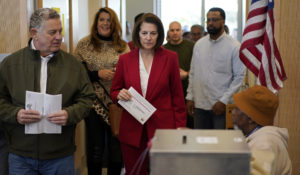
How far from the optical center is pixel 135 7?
44.6ft

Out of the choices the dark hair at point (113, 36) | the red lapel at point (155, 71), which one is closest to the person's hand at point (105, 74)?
the dark hair at point (113, 36)

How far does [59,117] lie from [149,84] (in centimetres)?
80

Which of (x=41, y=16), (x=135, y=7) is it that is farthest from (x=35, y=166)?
(x=135, y=7)

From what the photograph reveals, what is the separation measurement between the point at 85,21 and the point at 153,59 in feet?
8.92

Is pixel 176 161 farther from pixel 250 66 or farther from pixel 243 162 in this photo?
pixel 250 66

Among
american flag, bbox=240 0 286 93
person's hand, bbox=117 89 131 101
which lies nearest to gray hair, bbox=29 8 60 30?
person's hand, bbox=117 89 131 101

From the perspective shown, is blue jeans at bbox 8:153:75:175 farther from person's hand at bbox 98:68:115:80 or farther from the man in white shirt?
the man in white shirt

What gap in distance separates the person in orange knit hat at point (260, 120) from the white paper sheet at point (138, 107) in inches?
33.8

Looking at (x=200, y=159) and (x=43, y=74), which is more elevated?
(x=43, y=74)

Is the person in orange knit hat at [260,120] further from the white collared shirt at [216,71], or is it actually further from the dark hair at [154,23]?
the white collared shirt at [216,71]

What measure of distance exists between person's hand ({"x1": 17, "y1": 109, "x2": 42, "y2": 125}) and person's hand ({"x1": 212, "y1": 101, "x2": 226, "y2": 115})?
2.08 metres

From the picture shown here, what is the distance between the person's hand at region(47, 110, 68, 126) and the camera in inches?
109

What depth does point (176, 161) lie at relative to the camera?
1.55 metres

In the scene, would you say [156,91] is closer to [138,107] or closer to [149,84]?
[149,84]
